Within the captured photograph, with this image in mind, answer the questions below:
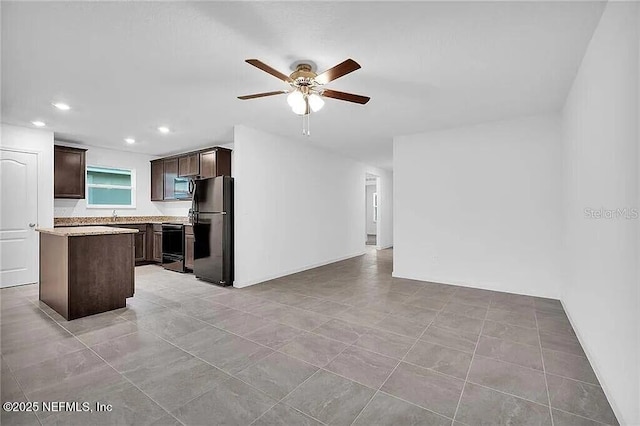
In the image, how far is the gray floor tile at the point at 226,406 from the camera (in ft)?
5.42

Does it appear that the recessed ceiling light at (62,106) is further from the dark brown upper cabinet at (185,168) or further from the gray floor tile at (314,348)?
the gray floor tile at (314,348)

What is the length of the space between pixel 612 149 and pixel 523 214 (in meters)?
2.41

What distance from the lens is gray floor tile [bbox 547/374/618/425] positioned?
5.58ft

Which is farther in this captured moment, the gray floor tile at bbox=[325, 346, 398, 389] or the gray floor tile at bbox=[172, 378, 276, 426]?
the gray floor tile at bbox=[325, 346, 398, 389]

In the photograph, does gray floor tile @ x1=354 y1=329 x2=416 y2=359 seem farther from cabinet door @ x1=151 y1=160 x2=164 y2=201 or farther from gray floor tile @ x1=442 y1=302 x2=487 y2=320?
cabinet door @ x1=151 y1=160 x2=164 y2=201

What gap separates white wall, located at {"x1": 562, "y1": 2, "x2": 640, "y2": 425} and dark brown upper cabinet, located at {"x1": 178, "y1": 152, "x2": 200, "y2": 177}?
5.62 metres

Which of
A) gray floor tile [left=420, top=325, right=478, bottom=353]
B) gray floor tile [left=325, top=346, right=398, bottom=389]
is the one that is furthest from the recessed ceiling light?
gray floor tile [left=420, top=325, right=478, bottom=353]

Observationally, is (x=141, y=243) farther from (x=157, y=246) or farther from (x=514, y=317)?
(x=514, y=317)

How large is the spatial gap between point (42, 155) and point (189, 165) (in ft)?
7.15

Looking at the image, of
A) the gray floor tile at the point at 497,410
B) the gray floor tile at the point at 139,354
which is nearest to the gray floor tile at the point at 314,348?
the gray floor tile at the point at 139,354

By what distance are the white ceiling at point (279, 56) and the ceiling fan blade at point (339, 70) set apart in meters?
0.23

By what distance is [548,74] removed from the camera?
9.10 ft

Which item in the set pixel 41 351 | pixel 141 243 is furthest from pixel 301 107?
pixel 141 243

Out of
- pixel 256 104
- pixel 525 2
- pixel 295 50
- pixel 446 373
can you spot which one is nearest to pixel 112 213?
pixel 256 104
